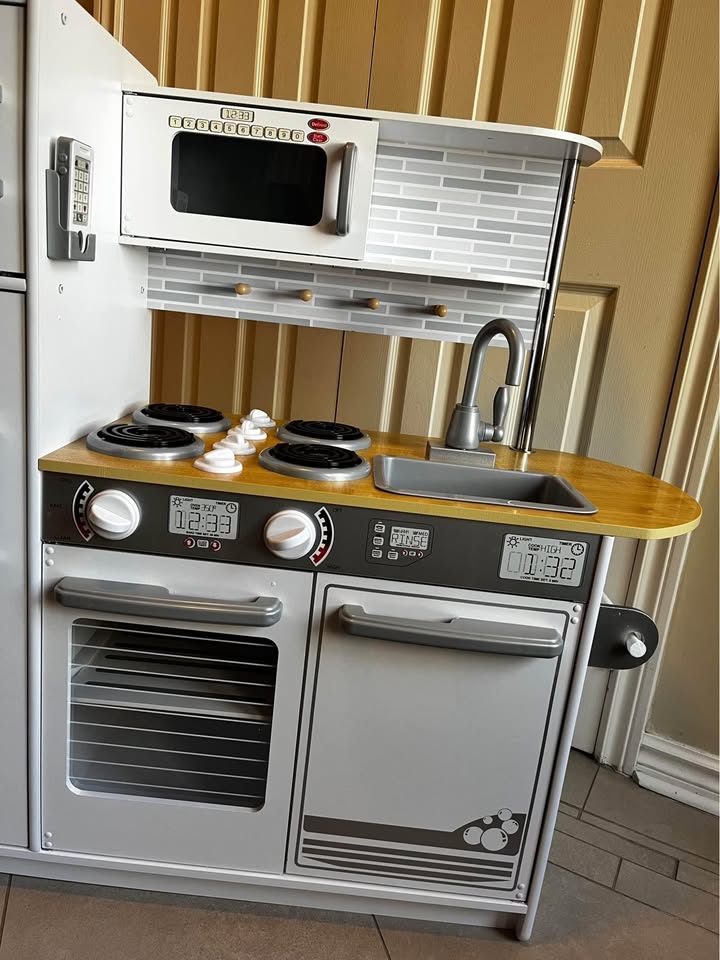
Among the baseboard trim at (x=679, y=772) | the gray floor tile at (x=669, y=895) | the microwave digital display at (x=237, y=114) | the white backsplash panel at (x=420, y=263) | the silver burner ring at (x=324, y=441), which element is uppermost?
the microwave digital display at (x=237, y=114)

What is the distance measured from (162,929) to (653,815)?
1.20 meters

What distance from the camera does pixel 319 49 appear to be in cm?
180

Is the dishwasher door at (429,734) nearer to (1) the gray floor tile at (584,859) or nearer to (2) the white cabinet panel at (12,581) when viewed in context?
(1) the gray floor tile at (584,859)

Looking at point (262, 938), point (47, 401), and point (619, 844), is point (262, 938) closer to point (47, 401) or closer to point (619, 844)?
point (619, 844)

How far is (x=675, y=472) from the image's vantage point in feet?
5.90

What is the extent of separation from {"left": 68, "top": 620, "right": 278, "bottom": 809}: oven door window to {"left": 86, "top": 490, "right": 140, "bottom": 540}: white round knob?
23 cm

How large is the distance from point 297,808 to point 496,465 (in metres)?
0.77

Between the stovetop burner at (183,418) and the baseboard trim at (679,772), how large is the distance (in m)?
1.38

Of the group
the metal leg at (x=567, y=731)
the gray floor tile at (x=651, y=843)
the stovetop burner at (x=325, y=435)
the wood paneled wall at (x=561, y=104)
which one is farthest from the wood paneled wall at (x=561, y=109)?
the metal leg at (x=567, y=731)

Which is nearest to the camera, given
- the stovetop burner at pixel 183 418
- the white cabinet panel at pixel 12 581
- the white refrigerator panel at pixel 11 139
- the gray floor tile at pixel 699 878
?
the white refrigerator panel at pixel 11 139

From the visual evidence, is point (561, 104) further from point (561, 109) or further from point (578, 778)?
point (578, 778)

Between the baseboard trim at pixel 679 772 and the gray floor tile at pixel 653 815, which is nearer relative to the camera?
the gray floor tile at pixel 653 815

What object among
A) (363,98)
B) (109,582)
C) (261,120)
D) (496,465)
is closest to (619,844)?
(496,465)

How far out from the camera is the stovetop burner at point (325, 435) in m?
1.54
